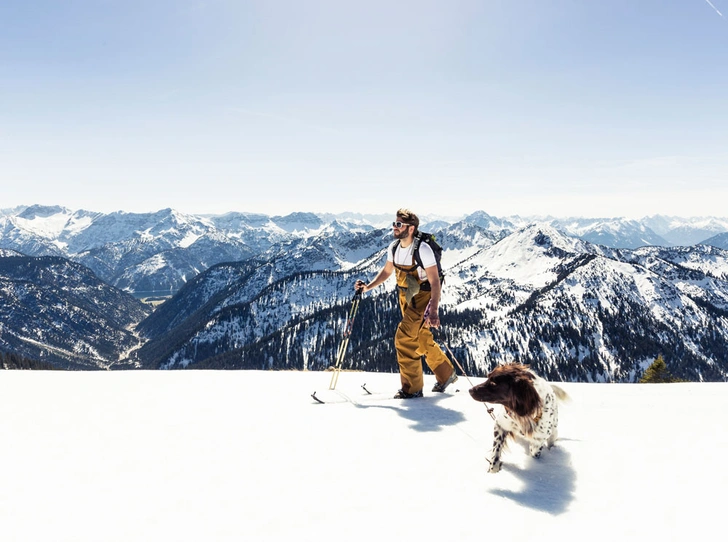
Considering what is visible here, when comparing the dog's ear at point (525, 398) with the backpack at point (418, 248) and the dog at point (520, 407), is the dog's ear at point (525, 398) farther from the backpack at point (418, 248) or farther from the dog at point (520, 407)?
the backpack at point (418, 248)

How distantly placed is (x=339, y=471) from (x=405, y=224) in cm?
499

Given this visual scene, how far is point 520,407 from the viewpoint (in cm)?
507

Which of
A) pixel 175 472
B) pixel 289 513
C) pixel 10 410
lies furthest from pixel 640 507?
pixel 10 410

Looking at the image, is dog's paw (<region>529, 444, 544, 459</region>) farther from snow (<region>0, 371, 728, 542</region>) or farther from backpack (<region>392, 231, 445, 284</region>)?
backpack (<region>392, 231, 445, 284</region>)

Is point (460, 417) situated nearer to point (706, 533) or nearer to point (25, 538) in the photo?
point (706, 533)

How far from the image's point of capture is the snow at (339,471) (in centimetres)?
348

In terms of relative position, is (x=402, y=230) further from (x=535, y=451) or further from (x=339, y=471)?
(x=339, y=471)

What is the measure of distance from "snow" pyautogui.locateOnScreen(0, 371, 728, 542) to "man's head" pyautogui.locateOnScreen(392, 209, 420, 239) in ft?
11.3

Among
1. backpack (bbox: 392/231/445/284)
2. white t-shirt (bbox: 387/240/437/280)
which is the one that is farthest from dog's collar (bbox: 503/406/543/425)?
white t-shirt (bbox: 387/240/437/280)

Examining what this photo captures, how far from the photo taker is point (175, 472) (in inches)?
173

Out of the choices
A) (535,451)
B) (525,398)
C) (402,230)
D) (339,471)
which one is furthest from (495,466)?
(402,230)

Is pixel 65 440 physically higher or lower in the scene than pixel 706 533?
lower

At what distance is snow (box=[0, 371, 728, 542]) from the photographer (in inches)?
137

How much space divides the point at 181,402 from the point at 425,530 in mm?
5357
